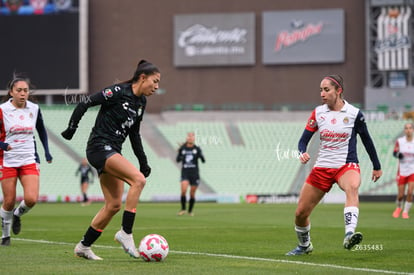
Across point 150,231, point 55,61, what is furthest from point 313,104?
point 150,231

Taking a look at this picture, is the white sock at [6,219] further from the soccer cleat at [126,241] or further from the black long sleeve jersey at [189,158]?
the black long sleeve jersey at [189,158]

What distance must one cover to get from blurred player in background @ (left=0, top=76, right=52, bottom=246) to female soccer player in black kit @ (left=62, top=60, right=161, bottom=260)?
2.61 meters

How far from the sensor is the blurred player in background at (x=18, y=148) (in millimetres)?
12805

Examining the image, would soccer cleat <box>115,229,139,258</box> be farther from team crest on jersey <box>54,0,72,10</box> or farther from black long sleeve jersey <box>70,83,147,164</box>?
team crest on jersey <box>54,0,72,10</box>

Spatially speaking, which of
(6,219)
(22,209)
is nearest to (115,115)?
(6,219)

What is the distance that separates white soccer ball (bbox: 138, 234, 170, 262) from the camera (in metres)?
10.2

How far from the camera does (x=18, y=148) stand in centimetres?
1293

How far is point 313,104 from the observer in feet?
188

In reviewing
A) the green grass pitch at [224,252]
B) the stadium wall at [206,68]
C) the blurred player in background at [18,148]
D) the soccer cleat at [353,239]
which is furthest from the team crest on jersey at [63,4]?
the soccer cleat at [353,239]

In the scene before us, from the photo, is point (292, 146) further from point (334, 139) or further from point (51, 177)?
point (334, 139)

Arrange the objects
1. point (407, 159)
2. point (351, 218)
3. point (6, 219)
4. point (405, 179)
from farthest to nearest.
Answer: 1. point (405, 179)
2. point (407, 159)
3. point (6, 219)
4. point (351, 218)

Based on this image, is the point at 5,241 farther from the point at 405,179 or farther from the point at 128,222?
the point at 405,179

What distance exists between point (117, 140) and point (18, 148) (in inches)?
122

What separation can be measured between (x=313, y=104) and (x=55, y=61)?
1687 cm
